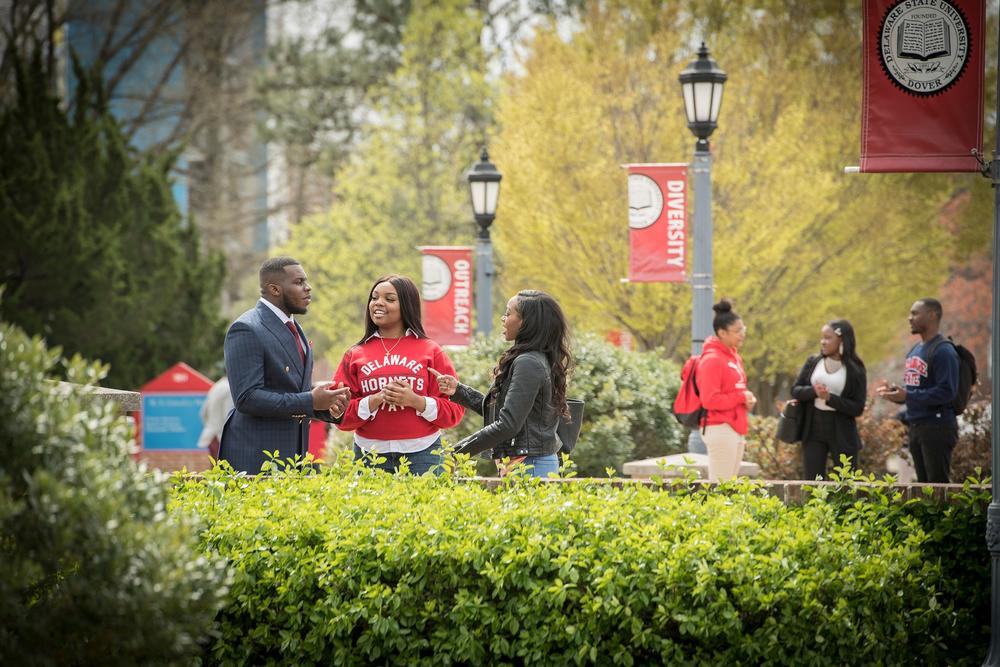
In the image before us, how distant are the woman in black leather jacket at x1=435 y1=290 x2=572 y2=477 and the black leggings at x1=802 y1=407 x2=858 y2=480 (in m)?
3.80

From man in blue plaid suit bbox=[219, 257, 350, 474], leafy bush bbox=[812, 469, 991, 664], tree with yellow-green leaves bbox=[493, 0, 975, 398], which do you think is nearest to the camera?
leafy bush bbox=[812, 469, 991, 664]

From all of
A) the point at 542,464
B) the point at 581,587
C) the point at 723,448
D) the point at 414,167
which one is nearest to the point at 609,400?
the point at 723,448

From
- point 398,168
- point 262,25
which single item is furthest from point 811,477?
point 262,25

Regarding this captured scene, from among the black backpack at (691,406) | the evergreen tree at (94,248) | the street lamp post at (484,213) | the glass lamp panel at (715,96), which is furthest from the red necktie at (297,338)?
the evergreen tree at (94,248)

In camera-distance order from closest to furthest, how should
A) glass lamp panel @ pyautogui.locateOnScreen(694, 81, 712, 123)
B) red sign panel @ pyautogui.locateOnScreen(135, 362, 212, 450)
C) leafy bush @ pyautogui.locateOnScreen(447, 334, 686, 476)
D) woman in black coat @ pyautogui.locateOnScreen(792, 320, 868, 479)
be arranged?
woman in black coat @ pyautogui.locateOnScreen(792, 320, 868, 479), leafy bush @ pyautogui.locateOnScreen(447, 334, 686, 476), glass lamp panel @ pyautogui.locateOnScreen(694, 81, 712, 123), red sign panel @ pyautogui.locateOnScreen(135, 362, 212, 450)

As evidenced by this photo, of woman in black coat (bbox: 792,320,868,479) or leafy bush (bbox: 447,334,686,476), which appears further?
leafy bush (bbox: 447,334,686,476)

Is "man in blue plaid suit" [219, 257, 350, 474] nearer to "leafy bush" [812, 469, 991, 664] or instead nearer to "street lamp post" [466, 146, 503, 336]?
"leafy bush" [812, 469, 991, 664]

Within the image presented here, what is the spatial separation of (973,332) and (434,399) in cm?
3140

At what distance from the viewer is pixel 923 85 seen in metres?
5.67

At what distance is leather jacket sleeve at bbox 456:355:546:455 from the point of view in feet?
20.8

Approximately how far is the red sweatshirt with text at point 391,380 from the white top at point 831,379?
4215mm

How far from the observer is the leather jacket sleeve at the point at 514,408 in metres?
6.35

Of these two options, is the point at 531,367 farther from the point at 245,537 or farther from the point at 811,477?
the point at 811,477

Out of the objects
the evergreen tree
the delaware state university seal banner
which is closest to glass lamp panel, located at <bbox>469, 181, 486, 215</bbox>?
the evergreen tree
